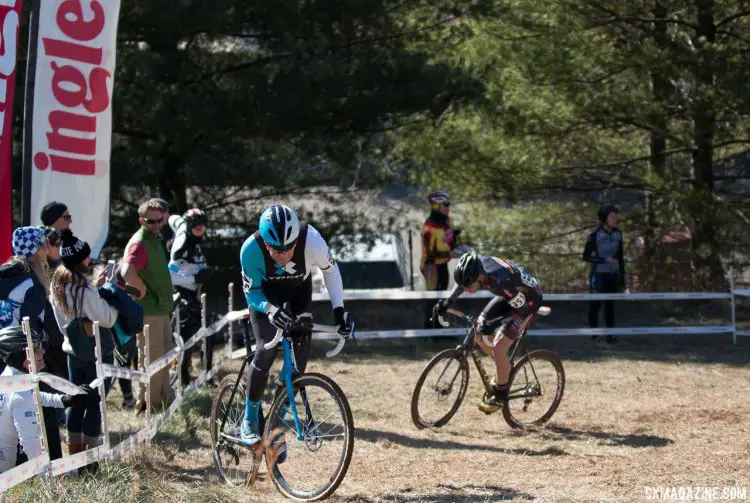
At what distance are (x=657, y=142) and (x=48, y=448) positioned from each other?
1234 cm

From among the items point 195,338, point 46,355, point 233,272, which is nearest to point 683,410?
point 195,338

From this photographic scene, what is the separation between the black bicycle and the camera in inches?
359

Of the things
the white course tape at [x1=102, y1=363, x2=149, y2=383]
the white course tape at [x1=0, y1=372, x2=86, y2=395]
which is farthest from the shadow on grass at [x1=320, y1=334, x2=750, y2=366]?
the white course tape at [x1=0, y1=372, x2=86, y2=395]

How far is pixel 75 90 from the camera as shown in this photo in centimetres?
927

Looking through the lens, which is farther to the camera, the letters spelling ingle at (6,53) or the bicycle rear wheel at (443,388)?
the bicycle rear wheel at (443,388)

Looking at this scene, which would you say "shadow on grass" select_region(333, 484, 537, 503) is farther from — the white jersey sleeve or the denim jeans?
the denim jeans

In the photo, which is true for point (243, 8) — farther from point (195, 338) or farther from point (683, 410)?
point (683, 410)

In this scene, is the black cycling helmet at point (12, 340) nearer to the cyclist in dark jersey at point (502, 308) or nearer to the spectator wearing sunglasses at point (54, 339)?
the spectator wearing sunglasses at point (54, 339)

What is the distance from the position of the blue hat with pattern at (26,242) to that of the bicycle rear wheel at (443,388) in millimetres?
3939

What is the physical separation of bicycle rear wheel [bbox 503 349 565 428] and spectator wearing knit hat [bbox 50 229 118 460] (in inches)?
150

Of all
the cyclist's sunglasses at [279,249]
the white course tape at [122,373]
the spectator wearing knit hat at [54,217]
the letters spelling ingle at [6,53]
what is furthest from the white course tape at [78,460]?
the letters spelling ingle at [6,53]

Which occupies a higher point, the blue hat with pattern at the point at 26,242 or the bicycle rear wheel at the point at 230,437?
the blue hat with pattern at the point at 26,242

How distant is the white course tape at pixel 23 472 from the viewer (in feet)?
17.3

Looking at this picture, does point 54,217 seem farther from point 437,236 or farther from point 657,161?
point 657,161
